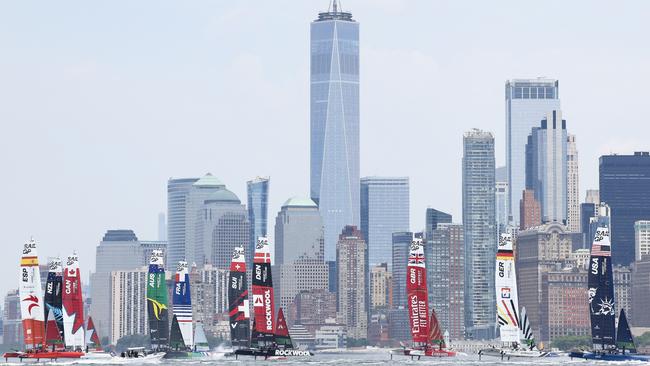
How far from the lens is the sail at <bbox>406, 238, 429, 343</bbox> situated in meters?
172

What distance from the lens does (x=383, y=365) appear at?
558 ft

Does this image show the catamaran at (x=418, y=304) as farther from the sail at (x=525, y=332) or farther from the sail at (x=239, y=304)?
the sail at (x=239, y=304)

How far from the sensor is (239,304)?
16925 cm

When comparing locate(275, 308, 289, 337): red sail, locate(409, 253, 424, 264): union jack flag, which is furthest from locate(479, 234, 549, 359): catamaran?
locate(275, 308, 289, 337): red sail

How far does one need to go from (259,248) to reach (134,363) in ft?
48.3

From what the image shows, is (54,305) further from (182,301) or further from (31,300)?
(182,301)

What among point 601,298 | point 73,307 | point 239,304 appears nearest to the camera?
point 601,298

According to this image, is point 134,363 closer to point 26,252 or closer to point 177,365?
point 177,365

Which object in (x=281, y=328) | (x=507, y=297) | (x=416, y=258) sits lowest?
(x=281, y=328)

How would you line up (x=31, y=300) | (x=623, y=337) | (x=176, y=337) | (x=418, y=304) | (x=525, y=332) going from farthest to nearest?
(x=525, y=332)
(x=418, y=304)
(x=176, y=337)
(x=623, y=337)
(x=31, y=300)

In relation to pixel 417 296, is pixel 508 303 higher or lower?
lower

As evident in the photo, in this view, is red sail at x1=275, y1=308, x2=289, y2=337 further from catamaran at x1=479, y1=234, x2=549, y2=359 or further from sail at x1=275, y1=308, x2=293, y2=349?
catamaran at x1=479, y1=234, x2=549, y2=359

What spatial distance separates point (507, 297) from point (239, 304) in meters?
25.0

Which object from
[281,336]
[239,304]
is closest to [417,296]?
[281,336]
